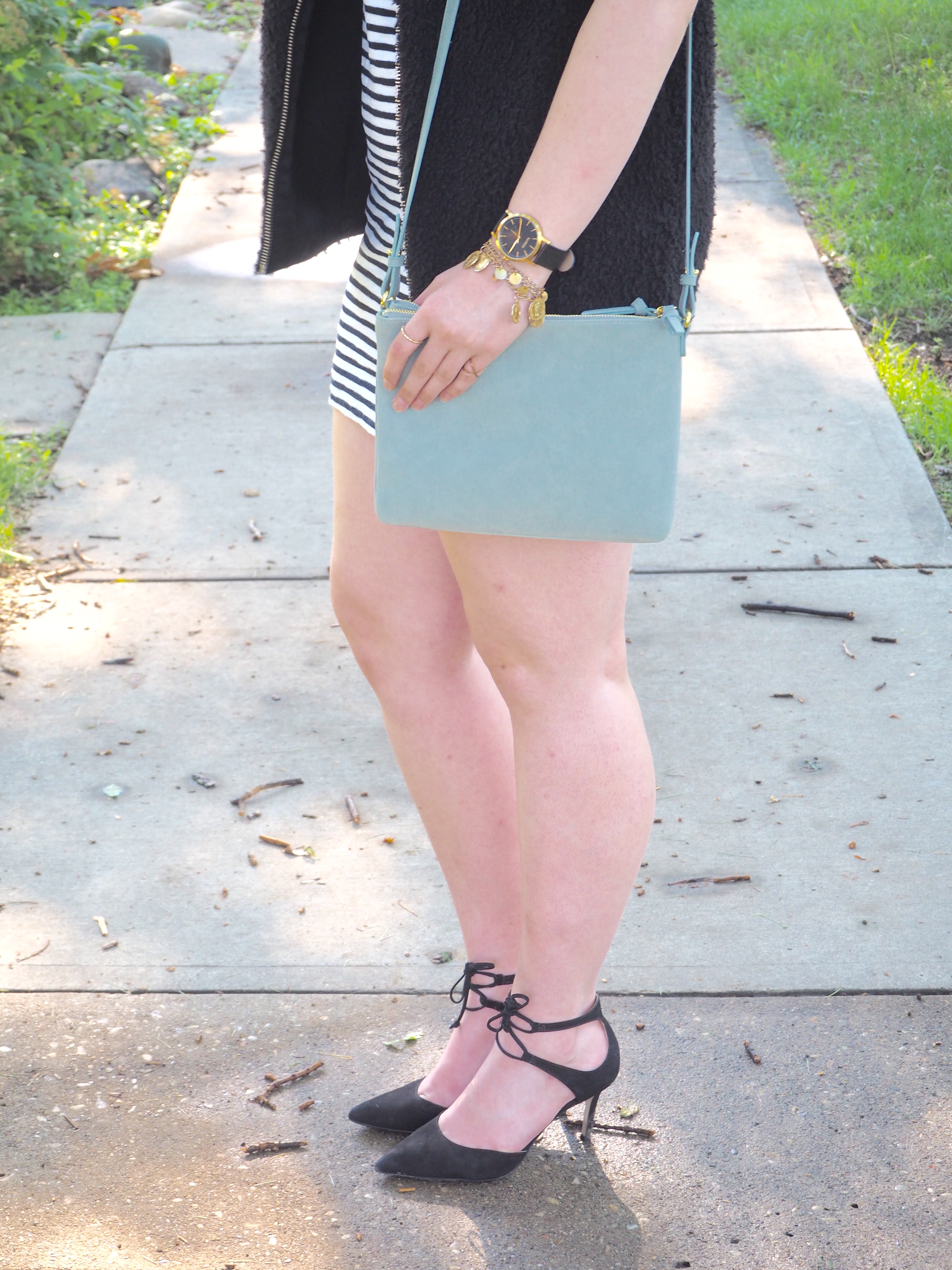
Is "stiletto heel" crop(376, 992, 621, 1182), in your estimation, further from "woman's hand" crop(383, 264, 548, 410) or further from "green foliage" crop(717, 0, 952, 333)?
"green foliage" crop(717, 0, 952, 333)

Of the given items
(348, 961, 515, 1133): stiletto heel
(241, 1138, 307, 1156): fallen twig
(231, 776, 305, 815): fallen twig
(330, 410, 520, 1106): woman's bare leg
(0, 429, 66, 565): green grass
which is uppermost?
(330, 410, 520, 1106): woman's bare leg

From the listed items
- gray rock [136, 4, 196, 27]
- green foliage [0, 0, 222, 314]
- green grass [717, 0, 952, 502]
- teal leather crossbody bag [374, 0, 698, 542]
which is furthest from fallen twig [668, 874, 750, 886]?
gray rock [136, 4, 196, 27]

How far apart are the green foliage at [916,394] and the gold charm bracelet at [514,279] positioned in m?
2.73

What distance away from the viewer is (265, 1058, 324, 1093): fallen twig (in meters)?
1.95

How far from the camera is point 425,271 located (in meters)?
1.40

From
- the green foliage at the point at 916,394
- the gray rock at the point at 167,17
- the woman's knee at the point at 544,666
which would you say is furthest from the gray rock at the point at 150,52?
the woman's knee at the point at 544,666

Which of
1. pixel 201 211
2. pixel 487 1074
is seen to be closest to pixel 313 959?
pixel 487 1074

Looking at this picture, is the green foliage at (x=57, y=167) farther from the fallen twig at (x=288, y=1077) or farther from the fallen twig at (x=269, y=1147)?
the fallen twig at (x=269, y=1147)

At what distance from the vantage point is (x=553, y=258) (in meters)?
1.34

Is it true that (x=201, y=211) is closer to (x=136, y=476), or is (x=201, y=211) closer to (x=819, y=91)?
(x=136, y=476)

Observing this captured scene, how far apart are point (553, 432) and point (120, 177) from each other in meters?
5.09

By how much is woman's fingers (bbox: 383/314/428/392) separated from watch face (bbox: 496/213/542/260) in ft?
0.38

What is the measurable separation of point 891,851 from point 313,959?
1.08 m

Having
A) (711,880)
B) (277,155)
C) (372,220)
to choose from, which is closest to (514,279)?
(372,220)
